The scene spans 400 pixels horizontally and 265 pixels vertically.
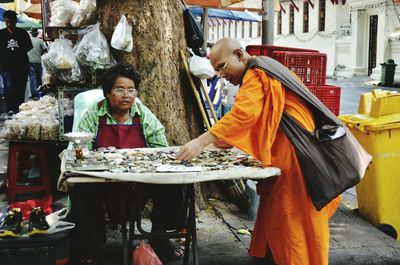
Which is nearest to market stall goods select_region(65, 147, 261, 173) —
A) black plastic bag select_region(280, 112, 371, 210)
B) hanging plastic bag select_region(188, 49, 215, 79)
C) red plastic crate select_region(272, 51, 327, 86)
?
black plastic bag select_region(280, 112, 371, 210)

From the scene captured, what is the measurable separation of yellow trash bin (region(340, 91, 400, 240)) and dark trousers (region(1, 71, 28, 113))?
7.08 m

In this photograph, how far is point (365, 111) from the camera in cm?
524

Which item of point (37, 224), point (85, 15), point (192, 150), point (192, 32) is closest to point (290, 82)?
point (192, 150)

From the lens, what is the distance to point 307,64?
18.6 ft

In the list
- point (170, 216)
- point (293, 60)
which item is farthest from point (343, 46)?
point (170, 216)

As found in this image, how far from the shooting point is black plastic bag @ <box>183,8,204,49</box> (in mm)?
5688

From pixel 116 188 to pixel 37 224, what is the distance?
23.5 inches

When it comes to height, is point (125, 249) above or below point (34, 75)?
below

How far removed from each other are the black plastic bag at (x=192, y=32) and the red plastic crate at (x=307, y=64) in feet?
2.53

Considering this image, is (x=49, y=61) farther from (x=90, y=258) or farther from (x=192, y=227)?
(x=192, y=227)

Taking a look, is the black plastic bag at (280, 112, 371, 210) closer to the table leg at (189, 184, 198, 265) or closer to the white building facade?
the table leg at (189, 184, 198, 265)

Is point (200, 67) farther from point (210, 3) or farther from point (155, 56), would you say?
point (210, 3)

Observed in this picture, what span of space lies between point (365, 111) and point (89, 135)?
9.14ft

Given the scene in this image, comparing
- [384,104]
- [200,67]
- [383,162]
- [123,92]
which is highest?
[200,67]
